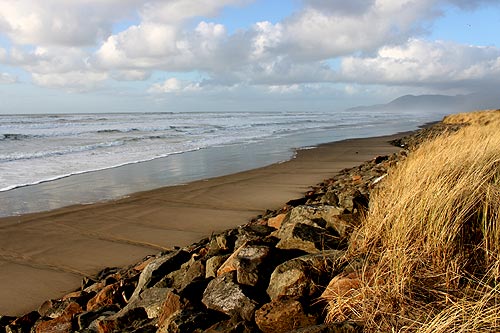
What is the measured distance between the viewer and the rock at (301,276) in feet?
11.2

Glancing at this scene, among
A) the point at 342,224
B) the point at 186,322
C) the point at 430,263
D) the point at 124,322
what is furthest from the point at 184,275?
the point at 430,263

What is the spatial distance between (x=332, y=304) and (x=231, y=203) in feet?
22.8

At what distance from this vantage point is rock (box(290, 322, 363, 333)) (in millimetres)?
2682

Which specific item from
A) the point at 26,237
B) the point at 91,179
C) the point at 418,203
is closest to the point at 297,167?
the point at 91,179

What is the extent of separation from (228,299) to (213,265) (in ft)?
3.15

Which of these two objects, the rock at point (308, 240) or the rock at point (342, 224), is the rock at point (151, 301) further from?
the rock at point (342, 224)

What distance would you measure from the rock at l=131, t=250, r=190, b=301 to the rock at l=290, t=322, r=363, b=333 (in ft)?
7.69

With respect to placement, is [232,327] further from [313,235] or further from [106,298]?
[106,298]

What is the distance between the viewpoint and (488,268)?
3.30m

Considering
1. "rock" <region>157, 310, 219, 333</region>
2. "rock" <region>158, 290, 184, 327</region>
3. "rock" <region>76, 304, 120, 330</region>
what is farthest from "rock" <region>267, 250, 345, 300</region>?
"rock" <region>76, 304, 120, 330</region>

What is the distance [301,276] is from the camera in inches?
136

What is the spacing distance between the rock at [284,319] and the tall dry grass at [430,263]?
20 cm

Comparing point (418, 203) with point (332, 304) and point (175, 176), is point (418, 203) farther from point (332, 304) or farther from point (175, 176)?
point (175, 176)

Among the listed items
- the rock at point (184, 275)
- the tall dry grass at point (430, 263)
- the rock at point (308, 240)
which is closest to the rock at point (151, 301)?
the rock at point (184, 275)
